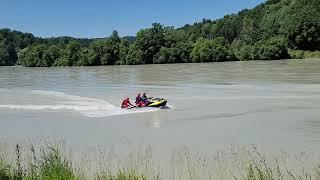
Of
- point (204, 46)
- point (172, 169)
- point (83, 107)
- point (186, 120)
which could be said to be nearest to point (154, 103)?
point (83, 107)

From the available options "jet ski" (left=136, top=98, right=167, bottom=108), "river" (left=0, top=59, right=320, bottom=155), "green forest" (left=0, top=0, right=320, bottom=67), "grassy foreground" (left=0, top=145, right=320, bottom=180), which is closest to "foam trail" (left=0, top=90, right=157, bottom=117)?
"river" (left=0, top=59, right=320, bottom=155)

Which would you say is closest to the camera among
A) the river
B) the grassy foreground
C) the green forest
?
the grassy foreground

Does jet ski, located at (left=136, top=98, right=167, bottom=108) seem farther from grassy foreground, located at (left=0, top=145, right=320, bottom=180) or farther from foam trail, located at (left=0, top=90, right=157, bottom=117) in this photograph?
grassy foreground, located at (left=0, top=145, right=320, bottom=180)

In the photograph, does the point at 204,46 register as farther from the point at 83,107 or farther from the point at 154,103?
the point at 154,103

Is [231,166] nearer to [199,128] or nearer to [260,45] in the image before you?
[199,128]

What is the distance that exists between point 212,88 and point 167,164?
83.6 ft

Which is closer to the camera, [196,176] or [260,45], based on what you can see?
[196,176]

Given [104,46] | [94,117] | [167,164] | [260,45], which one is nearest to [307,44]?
[260,45]

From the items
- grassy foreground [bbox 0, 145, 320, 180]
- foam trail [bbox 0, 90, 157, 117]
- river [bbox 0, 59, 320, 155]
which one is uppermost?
grassy foreground [bbox 0, 145, 320, 180]

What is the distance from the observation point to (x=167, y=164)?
42.3 ft

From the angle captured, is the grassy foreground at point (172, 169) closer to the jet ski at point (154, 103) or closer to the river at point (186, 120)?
the river at point (186, 120)

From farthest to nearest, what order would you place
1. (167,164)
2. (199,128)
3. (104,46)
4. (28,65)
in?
1. (28,65)
2. (104,46)
3. (199,128)
4. (167,164)

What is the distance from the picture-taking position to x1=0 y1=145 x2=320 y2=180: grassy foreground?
8.09 metres

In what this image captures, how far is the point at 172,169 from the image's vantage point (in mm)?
12047
